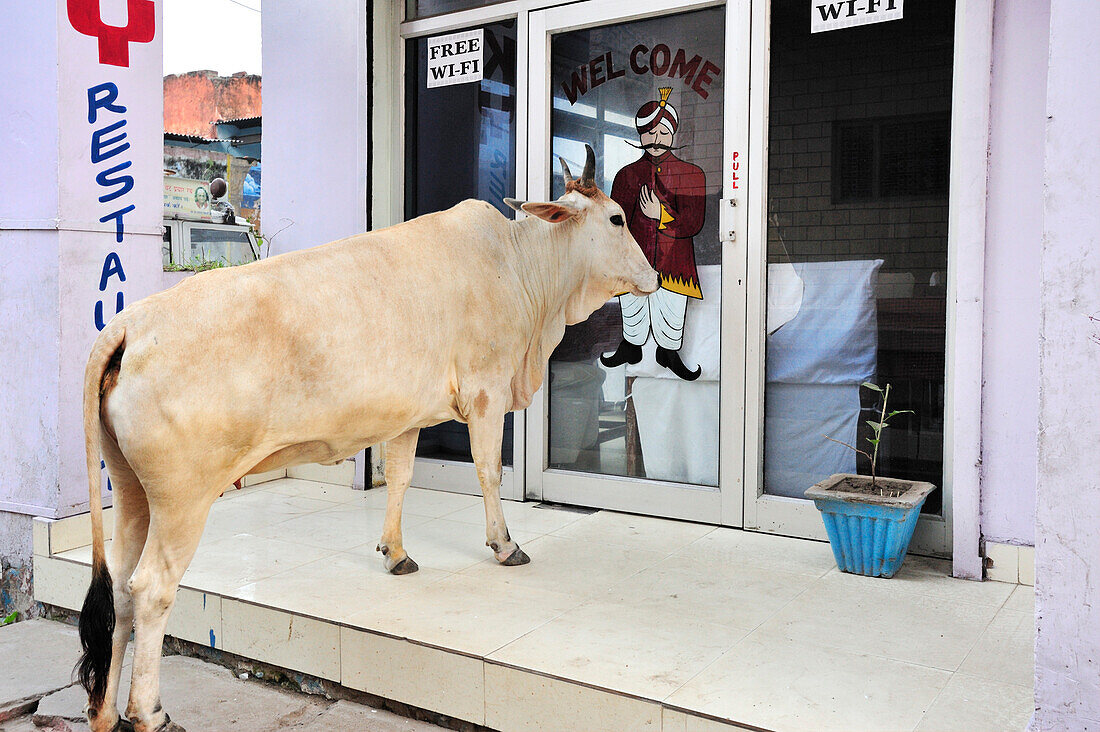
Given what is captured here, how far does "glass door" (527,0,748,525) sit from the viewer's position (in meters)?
4.90

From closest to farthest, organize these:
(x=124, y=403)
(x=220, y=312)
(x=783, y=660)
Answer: (x=124, y=403), (x=220, y=312), (x=783, y=660)

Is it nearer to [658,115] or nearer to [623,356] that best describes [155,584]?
[623,356]

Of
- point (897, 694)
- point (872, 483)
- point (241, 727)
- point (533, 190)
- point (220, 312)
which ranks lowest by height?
point (241, 727)

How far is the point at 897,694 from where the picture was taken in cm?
298

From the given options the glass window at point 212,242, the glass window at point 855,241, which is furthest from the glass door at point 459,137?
the glass window at point 212,242

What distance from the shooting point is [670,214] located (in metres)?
5.13

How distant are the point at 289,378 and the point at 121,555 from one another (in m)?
0.78

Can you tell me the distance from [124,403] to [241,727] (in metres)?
1.30

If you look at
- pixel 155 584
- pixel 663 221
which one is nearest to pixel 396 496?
pixel 155 584

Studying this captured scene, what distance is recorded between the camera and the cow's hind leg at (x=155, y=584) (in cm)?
292

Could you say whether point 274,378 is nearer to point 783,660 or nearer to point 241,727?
point 241,727

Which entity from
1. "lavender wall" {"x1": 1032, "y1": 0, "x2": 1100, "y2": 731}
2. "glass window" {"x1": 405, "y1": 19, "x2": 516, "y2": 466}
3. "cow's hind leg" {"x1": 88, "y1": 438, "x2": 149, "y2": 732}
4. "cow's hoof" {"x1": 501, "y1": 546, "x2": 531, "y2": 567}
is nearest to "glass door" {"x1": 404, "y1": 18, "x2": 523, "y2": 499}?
"glass window" {"x1": 405, "y1": 19, "x2": 516, "y2": 466}

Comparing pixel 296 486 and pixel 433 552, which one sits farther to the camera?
pixel 296 486

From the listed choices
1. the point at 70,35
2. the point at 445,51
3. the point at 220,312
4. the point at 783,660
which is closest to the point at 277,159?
the point at 445,51
